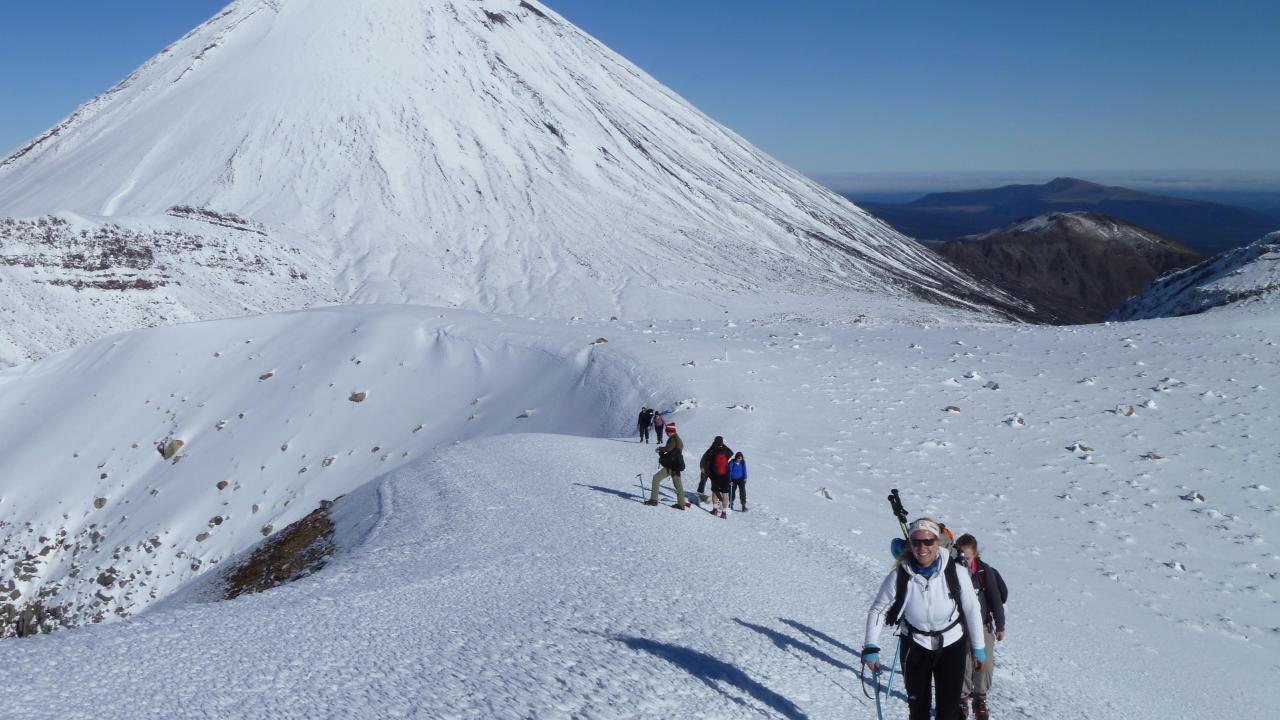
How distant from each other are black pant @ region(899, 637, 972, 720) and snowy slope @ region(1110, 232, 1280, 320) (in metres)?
44.6

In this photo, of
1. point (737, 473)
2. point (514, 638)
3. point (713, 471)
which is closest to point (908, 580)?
point (514, 638)

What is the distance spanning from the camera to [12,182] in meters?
86.1

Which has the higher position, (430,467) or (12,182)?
(12,182)

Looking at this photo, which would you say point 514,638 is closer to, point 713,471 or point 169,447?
point 713,471

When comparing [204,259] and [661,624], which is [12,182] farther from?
[661,624]

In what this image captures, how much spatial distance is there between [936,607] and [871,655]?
0.69 m

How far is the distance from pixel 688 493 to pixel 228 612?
892 cm

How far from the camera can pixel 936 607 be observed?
245 inches

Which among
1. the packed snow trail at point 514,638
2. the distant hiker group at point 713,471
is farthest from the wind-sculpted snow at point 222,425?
the packed snow trail at point 514,638

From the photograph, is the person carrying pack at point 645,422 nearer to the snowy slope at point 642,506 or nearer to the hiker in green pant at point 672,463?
the snowy slope at point 642,506

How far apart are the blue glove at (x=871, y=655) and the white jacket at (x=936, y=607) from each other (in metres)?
0.22

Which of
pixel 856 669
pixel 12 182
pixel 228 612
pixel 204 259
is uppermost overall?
pixel 12 182

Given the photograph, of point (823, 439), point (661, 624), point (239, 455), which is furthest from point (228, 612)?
point (239, 455)

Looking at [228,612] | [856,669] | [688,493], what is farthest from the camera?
[688,493]
